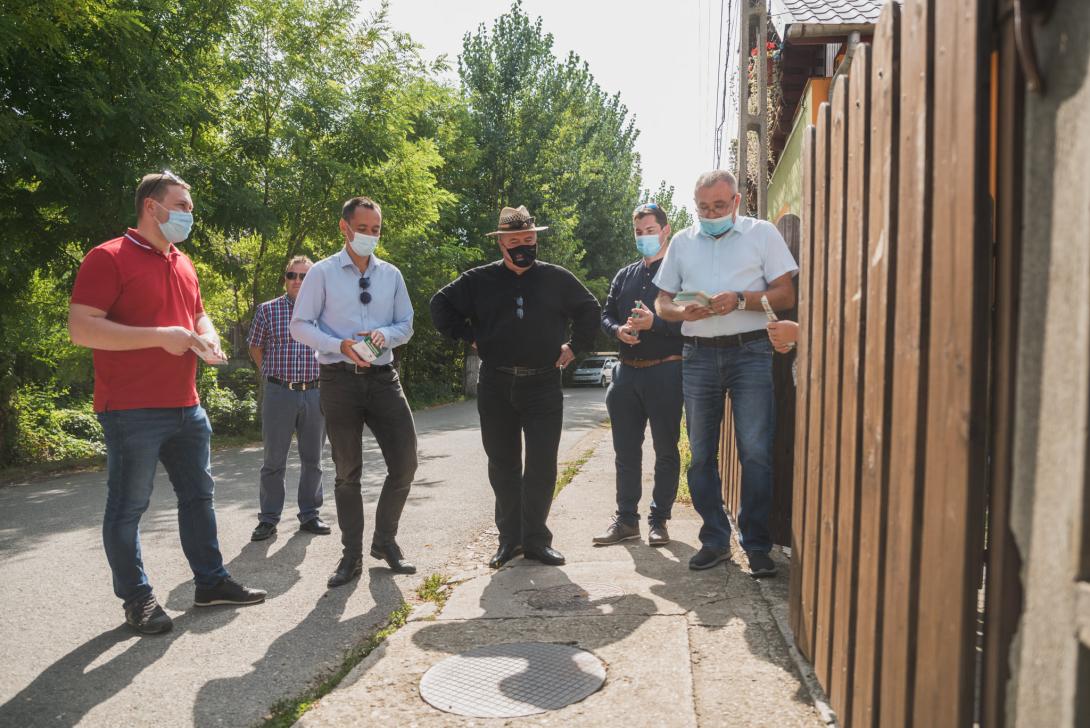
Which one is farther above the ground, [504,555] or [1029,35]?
[1029,35]

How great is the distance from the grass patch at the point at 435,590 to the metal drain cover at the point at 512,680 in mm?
854

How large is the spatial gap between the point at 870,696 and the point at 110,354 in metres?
3.46

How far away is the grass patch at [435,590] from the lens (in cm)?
460

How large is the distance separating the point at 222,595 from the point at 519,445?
5.96ft

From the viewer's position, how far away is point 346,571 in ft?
16.3

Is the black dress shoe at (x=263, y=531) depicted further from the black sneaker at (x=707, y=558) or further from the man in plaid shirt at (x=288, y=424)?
the black sneaker at (x=707, y=558)

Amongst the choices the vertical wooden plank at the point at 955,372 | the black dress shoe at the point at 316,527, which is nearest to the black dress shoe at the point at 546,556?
the black dress shoe at the point at 316,527

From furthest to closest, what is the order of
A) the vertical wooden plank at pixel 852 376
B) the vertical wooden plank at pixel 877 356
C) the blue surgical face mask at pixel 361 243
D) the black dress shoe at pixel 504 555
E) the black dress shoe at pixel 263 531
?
the black dress shoe at pixel 263 531 → the black dress shoe at pixel 504 555 → the blue surgical face mask at pixel 361 243 → the vertical wooden plank at pixel 852 376 → the vertical wooden plank at pixel 877 356

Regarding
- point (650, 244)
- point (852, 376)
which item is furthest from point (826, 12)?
point (852, 376)

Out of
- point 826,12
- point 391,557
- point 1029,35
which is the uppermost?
point 826,12

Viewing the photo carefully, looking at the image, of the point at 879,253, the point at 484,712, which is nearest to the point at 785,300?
the point at 879,253

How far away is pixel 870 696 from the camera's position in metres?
2.32

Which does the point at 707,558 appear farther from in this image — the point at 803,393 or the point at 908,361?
the point at 908,361

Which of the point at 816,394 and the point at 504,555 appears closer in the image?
the point at 816,394
